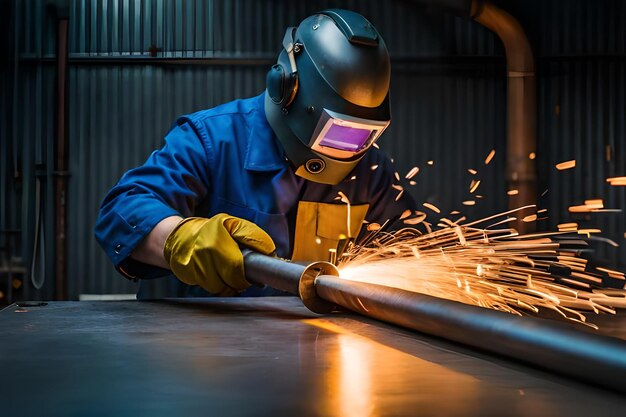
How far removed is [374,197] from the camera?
2.51 metres

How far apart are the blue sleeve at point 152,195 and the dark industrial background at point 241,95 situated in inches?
92.3

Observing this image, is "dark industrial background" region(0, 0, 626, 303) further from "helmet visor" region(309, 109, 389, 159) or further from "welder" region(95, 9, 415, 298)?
"helmet visor" region(309, 109, 389, 159)

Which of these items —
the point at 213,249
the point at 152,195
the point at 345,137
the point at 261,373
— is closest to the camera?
the point at 261,373

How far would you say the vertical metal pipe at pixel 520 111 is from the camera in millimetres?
4430

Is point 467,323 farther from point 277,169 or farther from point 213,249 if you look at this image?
point 277,169

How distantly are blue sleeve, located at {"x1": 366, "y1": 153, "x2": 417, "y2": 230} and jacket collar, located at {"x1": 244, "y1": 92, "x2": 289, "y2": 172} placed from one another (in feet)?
1.27

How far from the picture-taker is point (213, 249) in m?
1.68

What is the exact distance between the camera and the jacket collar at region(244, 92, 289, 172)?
2244mm

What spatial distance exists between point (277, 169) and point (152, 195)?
417mm

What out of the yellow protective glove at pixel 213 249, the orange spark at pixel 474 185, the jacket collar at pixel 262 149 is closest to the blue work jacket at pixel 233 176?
the jacket collar at pixel 262 149

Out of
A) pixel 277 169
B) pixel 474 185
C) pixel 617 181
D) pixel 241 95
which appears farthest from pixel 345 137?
pixel 617 181

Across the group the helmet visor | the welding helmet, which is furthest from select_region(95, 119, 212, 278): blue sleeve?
the helmet visor

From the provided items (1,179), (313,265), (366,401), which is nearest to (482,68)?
(1,179)

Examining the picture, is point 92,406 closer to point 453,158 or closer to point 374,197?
point 374,197
